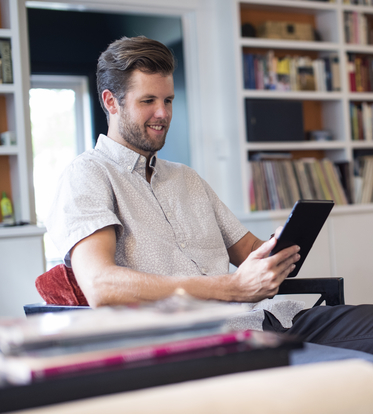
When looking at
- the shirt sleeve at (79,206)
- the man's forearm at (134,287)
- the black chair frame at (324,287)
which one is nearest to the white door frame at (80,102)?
the shirt sleeve at (79,206)

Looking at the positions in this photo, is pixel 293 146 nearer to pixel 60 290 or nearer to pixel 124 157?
pixel 124 157

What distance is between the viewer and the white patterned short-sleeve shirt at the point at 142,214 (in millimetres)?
1327

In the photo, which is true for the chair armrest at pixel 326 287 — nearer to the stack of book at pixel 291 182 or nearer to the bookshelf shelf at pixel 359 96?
the stack of book at pixel 291 182

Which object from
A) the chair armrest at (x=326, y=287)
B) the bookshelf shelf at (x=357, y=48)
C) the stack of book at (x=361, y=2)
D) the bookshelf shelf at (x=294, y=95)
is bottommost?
the chair armrest at (x=326, y=287)

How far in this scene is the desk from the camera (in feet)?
1.34

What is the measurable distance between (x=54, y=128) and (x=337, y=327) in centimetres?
354

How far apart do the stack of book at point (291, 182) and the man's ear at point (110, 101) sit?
1847 mm

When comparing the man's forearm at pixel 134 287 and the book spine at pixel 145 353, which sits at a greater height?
the book spine at pixel 145 353

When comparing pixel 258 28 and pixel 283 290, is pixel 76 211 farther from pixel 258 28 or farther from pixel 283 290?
pixel 258 28

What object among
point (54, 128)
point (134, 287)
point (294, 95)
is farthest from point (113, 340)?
point (54, 128)

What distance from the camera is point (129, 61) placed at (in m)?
1.54

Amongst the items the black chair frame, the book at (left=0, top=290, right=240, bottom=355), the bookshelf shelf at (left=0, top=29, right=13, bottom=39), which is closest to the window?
the bookshelf shelf at (left=0, top=29, right=13, bottom=39)

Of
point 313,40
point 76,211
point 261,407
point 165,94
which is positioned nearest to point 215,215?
point 165,94

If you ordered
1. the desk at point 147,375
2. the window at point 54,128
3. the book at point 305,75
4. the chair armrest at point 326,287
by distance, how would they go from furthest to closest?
the window at point 54,128, the book at point 305,75, the chair armrest at point 326,287, the desk at point 147,375
